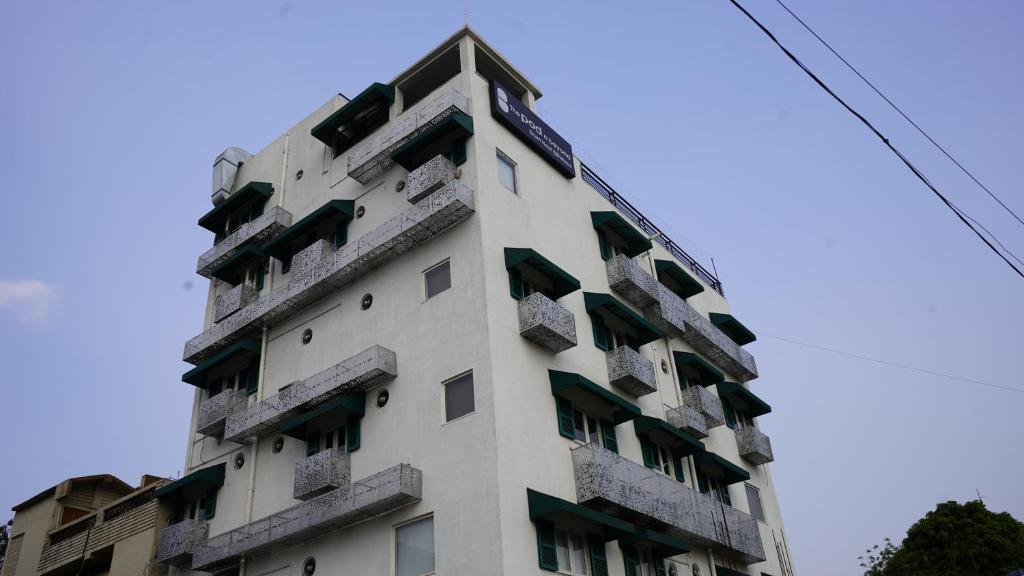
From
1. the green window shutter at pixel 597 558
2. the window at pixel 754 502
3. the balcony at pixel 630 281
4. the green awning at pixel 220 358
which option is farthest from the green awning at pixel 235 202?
the window at pixel 754 502

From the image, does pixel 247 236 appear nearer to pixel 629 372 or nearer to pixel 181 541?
pixel 181 541

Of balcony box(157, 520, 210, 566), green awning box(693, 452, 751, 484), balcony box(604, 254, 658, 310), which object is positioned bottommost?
balcony box(157, 520, 210, 566)

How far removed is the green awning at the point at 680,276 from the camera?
117 feet

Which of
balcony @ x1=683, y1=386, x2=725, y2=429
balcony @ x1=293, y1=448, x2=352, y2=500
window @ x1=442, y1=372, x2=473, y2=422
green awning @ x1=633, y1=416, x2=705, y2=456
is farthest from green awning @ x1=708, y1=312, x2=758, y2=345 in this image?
balcony @ x1=293, y1=448, x2=352, y2=500

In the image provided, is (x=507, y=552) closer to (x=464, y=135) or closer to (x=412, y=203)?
(x=412, y=203)

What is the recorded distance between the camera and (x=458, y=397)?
2309cm

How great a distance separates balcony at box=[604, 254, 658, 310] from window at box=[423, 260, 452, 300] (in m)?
8.00

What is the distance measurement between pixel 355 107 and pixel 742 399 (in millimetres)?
20916

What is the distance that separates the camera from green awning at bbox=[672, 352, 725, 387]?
108ft

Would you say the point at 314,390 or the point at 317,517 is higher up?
the point at 314,390

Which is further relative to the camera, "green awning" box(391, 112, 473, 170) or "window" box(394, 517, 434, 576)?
"green awning" box(391, 112, 473, 170)

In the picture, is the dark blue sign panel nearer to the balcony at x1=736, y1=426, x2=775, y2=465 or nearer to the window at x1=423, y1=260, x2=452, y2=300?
the window at x1=423, y1=260, x2=452, y2=300

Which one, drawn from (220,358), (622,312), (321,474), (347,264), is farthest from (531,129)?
(321,474)

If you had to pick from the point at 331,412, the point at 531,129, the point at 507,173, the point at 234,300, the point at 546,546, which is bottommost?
the point at 546,546
